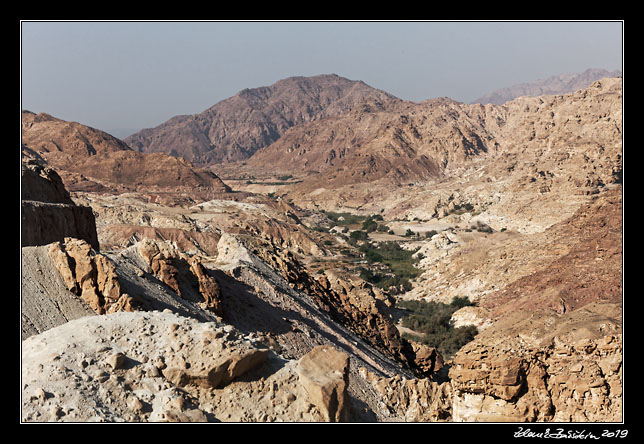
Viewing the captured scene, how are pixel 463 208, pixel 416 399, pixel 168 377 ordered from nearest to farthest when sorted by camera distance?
pixel 168 377 → pixel 416 399 → pixel 463 208

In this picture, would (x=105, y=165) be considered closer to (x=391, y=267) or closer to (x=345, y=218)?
(x=345, y=218)

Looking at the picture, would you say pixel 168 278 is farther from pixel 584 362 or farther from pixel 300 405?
pixel 584 362

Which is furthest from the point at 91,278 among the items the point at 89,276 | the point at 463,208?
the point at 463,208

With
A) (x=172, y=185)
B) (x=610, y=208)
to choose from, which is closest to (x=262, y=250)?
(x=610, y=208)

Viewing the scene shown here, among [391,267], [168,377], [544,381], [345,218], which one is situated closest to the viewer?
[168,377]

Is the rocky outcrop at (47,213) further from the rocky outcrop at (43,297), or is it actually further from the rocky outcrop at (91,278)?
the rocky outcrop at (91,278)

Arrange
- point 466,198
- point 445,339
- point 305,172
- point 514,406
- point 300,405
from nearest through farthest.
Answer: point 300,405
point 514,406
point 445,339
point 466,198
point 305,172

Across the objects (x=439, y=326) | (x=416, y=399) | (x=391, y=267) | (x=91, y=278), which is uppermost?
(x=91, y=278)
